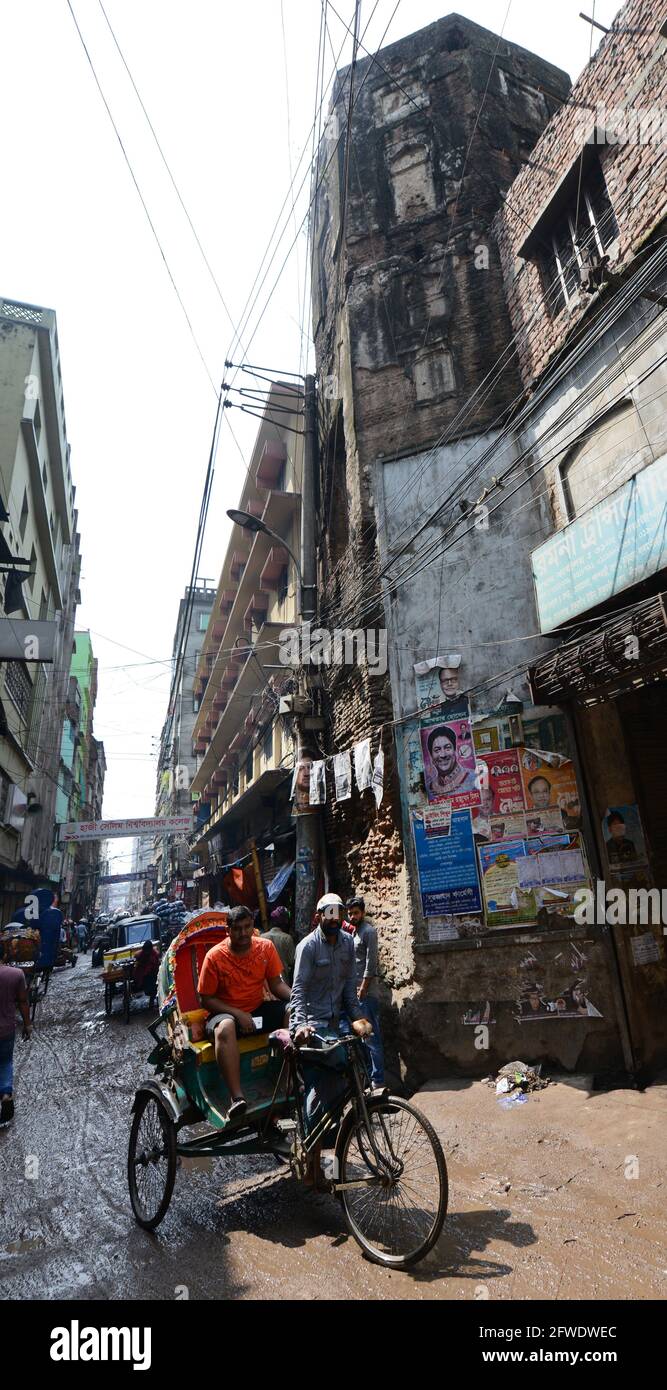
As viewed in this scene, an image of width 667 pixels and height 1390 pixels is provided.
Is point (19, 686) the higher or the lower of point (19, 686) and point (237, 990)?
the higher

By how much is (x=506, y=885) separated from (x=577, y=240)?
822 cm

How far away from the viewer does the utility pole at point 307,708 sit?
399 inches

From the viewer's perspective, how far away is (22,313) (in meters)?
20.5

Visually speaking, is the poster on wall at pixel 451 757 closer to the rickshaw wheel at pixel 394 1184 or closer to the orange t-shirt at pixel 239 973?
the orange t-shirt at pixel 239 973

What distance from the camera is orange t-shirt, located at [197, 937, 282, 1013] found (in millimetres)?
4516

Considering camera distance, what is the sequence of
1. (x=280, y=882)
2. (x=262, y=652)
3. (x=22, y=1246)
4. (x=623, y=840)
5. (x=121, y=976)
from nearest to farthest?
1. (x=22, y=1246)
2. (x=623, y=840)
3. (x=121, y=976)
4. (x=280, y=882)
5. (x=262, y=652)

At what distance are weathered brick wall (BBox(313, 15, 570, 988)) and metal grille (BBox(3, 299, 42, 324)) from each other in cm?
1129

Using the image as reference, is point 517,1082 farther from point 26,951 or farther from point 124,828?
point 124,828

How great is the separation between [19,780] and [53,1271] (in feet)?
60.5

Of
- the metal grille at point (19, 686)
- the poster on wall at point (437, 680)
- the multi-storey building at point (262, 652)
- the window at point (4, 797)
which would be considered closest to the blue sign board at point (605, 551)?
the poster on wall at point (437, 680)

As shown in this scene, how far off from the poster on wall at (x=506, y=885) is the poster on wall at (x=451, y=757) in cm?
62

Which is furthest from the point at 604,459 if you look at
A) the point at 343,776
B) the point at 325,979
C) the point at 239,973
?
the point at 239,973

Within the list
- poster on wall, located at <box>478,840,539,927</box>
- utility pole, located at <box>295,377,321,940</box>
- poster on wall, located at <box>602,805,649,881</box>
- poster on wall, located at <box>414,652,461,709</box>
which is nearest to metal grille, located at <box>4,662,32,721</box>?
utility pole, located at <box>295,377,321,940</box>

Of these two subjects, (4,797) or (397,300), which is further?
(4,797)
